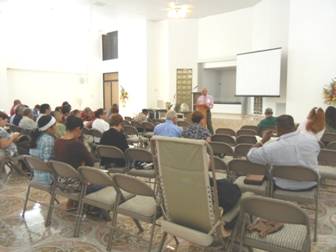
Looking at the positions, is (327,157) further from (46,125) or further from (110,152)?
(46,125)

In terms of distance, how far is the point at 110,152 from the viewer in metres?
3.88

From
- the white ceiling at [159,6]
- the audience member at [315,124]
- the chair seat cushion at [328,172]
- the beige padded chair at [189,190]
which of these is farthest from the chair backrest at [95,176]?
the white ceiling at [159,6]

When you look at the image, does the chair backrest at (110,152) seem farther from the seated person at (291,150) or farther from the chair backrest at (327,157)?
the chair backrest at (327,157)

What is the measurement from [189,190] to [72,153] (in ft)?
5.50

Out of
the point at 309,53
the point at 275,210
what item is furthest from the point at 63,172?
the point at 309,53

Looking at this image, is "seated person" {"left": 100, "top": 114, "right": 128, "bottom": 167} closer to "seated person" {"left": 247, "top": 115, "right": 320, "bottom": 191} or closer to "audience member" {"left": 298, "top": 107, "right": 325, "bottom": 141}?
"seated person" {"left": 247, "top": 115, "right": 320, "bottom": 191}

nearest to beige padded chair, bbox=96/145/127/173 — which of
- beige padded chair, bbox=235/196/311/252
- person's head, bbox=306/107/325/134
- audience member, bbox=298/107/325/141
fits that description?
beige padded chair, bbox=235/196/311/252

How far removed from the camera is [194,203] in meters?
2.03

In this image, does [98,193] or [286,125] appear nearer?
[286,125]

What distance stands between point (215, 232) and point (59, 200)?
8.61ft

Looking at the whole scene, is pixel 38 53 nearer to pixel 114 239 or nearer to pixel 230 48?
pixel 230 48

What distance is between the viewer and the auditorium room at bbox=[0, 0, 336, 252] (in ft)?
6.95

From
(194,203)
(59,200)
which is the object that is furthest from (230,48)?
(194,203)

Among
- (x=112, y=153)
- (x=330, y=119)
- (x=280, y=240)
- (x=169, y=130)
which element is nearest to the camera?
(x=280, y=240)
